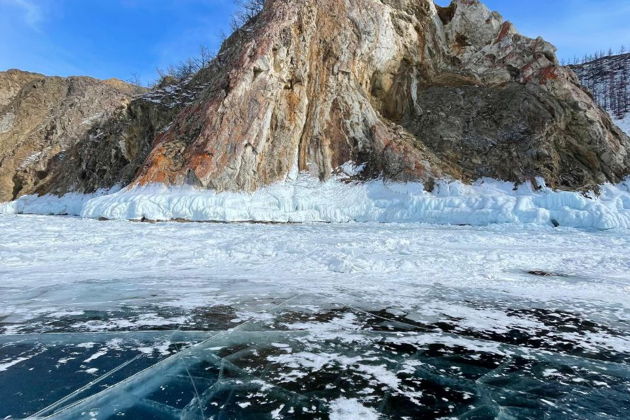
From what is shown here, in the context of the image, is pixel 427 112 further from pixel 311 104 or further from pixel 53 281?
pixel 53 281

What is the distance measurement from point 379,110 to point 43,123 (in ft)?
126

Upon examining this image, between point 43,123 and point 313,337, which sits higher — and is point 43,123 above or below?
above

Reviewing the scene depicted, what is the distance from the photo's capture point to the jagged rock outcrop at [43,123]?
37406 mm

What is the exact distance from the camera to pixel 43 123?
43.3 meters

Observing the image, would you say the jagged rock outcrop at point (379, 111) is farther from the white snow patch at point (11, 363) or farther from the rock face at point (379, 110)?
the white snow patch at point (11, 363)

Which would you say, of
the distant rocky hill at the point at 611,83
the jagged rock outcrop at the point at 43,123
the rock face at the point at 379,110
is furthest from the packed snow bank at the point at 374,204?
the distant rocky hill at the point at 611,83

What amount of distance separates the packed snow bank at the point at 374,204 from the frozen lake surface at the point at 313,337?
9.07 meters

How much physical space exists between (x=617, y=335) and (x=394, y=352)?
230 cm

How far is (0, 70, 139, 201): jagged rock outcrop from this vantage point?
3741 cm

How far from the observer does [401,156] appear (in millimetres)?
20969

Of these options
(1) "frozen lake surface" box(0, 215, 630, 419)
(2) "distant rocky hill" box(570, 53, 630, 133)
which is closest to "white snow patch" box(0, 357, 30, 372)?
(1) "frozen lake surface" box(0, 215, 630, 419)

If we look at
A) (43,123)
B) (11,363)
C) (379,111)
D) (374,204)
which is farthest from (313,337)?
(43,123)

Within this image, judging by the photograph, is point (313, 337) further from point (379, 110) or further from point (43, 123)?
point (43, 123)

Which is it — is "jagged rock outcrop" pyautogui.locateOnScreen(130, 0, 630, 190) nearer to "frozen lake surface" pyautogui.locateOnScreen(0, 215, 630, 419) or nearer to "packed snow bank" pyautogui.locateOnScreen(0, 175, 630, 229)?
"packed snow bank" pyautogui.locateOnScreen(0, 175, 630, 229)
